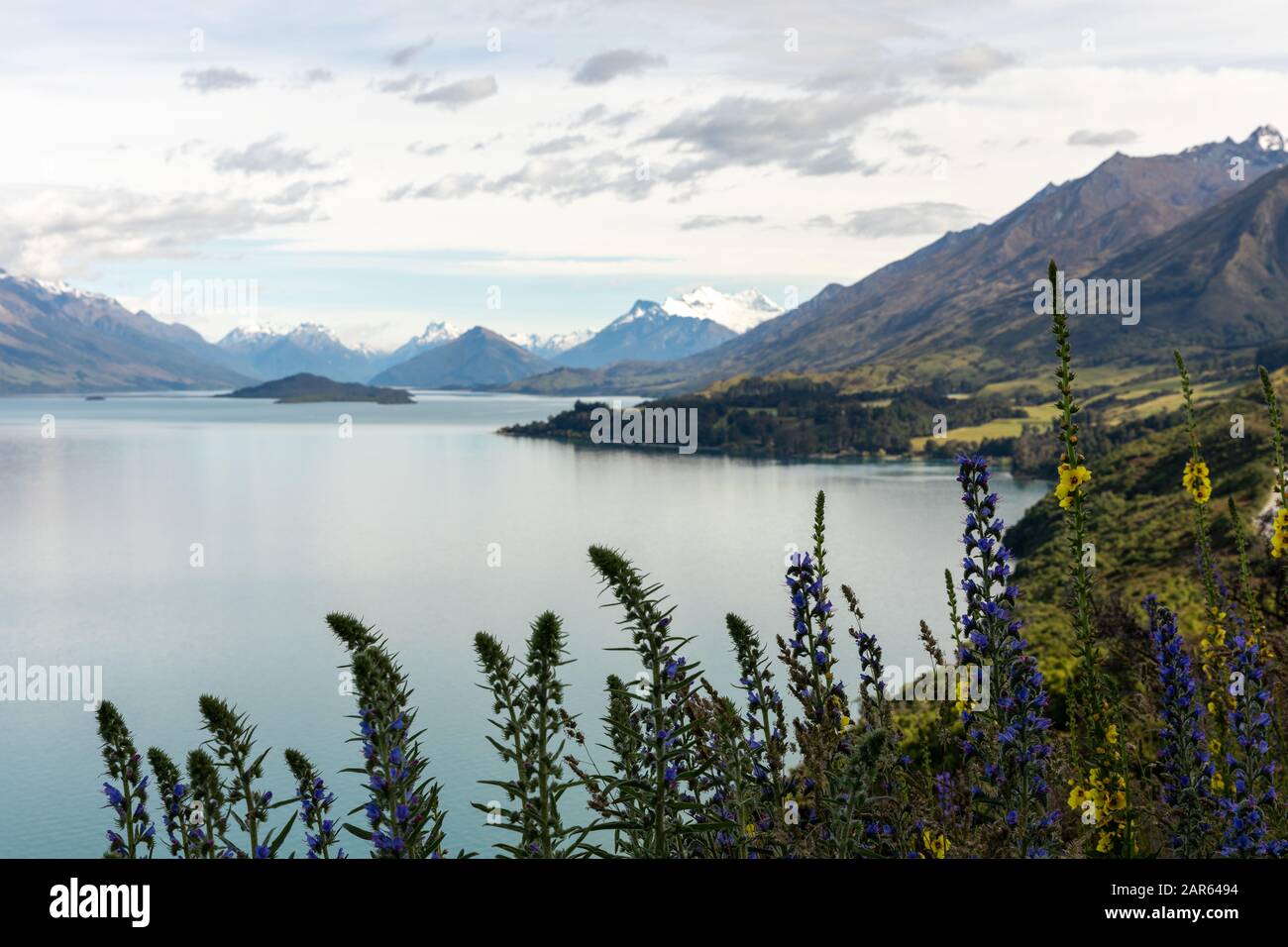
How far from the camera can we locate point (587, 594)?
2606 inches

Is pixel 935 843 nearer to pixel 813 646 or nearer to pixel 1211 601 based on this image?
pixel 813 646

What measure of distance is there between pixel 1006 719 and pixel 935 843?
4.12 ft

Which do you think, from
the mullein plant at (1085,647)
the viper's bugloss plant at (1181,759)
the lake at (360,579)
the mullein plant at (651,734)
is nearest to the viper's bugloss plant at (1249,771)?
the viper's bugloss plant at (1181,759)

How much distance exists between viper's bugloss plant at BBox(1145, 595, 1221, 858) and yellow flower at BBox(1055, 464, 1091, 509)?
1.03 meters

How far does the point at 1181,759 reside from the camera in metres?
5.66

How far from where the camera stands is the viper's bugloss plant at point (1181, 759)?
5.64m

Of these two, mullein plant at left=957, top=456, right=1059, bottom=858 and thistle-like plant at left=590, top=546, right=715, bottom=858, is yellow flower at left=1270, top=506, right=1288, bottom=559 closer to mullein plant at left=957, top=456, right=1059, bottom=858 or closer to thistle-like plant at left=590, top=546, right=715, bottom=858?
mullein plant at left=957, top=456, right=1059, bottom=858

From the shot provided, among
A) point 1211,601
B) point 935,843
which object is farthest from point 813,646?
point 1211,601

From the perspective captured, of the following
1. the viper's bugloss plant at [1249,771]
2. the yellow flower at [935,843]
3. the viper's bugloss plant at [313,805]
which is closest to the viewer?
the viper's bugloss plant at [313,805]

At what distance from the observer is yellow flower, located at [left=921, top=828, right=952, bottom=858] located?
5.75m

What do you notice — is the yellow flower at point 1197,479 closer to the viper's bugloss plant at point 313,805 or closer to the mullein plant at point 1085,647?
the mullein plant at point 1085,647

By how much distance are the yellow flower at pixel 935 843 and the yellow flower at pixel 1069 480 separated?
1903mm

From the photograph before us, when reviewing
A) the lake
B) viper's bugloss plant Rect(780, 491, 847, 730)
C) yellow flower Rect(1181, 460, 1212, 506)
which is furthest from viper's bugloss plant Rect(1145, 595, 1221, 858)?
the lake
